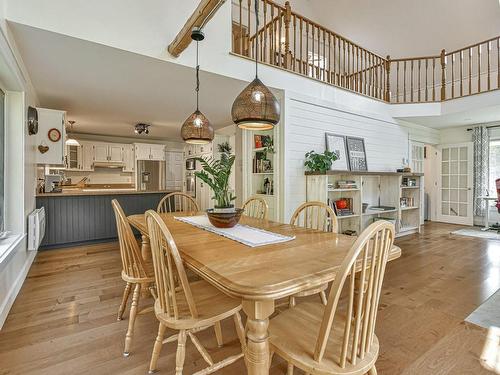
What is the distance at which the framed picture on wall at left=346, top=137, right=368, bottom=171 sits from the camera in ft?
16.5

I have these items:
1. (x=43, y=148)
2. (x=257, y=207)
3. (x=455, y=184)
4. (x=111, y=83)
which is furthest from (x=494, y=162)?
(x=43, y=148)

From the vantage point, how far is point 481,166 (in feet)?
20.5

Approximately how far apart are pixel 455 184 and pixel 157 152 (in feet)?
26.6

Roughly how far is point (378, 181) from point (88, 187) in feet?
23.9

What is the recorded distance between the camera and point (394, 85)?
760 centimetres

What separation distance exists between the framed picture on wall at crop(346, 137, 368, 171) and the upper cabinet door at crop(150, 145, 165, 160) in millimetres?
5289

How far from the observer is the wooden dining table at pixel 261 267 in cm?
102

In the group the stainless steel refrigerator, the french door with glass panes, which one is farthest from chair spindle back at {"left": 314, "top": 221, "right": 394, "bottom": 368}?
the stainless steel refrigerator

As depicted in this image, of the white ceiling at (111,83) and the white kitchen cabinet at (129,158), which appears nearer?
the white ceiling at (111,83)

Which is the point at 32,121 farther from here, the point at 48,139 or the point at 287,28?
the point at 287,28

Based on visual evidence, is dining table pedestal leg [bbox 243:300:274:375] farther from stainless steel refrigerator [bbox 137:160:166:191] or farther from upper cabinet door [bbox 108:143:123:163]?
upper cabinet door [bbox 108:143:123:163]

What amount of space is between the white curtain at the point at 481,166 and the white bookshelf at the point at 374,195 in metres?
1.67

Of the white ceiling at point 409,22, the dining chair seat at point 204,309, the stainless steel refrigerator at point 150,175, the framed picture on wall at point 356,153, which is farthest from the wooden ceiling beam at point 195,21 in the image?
the white ceiling at point 409,22

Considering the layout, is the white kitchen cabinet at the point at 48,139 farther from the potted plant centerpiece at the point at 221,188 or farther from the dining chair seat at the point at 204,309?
the dining chair seat at the point at 204,309
